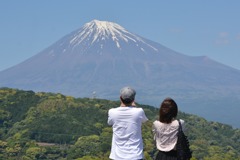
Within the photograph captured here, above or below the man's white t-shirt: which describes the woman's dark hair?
above

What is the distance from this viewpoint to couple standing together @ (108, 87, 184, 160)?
30.1 ft

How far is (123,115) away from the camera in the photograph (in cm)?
967

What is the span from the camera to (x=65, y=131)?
9438 centimetres

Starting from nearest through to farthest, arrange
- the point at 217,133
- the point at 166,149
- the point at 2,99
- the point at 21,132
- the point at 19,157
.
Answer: the point at 166,149 < the point at 19,157 < the point at 21,132 < the point at 2,99 < the point at 217,133

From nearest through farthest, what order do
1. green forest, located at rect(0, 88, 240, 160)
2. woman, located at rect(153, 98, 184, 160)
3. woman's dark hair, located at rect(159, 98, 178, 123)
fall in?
woman's dark hair, located at rect(159, 98, 178, 123)
woman, located at rect(153, 98, 184, 160)
green forest, located at rect(0, 88, 240, 160)

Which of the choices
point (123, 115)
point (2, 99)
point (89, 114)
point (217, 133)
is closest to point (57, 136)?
point (89, 114)

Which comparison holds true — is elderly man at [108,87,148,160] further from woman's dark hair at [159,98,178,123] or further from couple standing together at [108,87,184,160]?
woman's dark hair at [159,98,178,123]

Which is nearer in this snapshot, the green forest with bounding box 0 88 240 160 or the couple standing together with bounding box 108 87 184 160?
the couple standing together with bounding box 108 87 184 160

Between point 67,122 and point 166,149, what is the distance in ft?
293

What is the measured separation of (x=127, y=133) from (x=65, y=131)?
280ft

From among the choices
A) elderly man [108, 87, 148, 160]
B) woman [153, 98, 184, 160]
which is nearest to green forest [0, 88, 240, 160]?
elderly man [108, 87, 148, 160]

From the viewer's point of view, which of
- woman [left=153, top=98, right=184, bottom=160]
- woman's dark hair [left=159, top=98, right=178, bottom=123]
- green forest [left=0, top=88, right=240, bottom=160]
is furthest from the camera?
green forest [left=0, top=88, right=240, bottom=160]

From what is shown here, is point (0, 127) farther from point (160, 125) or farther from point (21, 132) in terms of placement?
point (160, 125)

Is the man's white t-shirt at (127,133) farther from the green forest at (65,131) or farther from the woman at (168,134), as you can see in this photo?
the green forest at (65,131)
